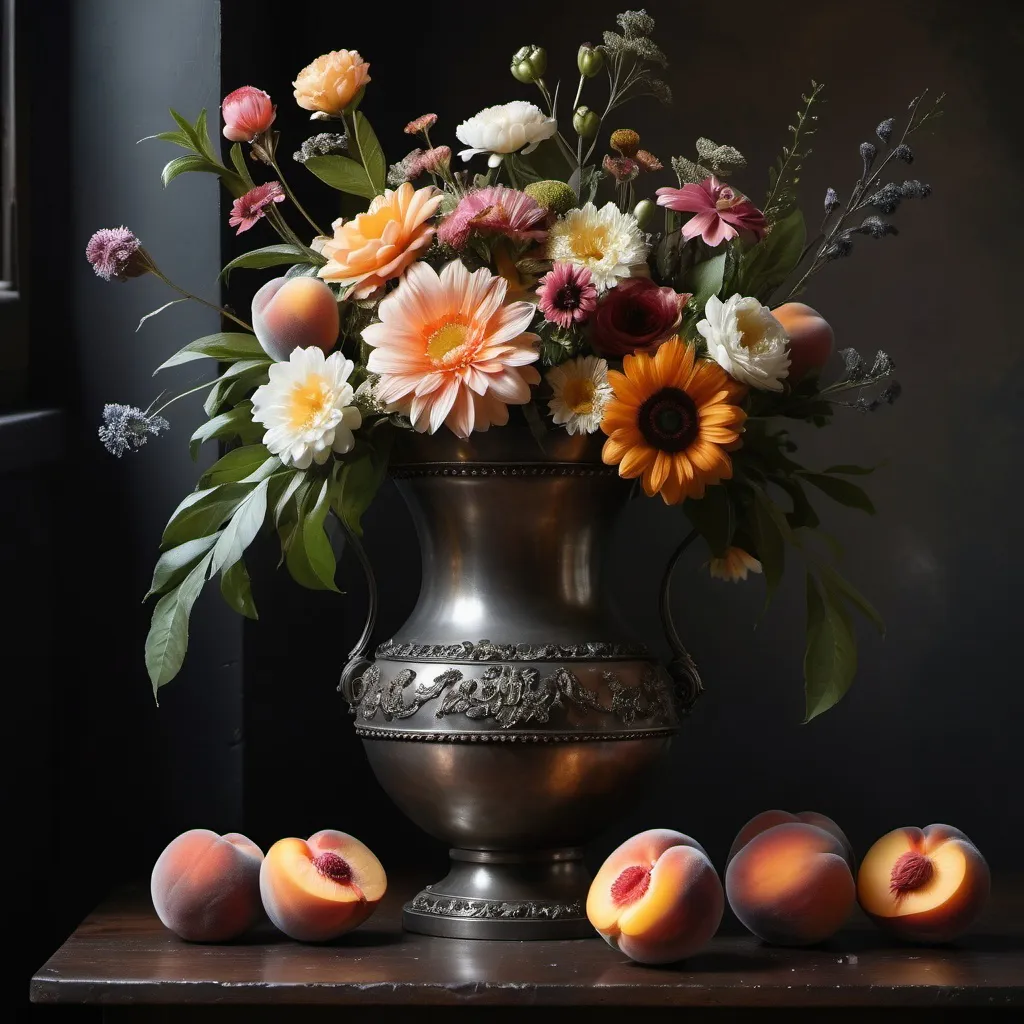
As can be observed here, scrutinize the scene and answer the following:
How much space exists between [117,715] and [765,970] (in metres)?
0.63

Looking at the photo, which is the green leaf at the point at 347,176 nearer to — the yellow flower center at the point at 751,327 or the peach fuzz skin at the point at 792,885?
the yellow flower center at the point at 751,327

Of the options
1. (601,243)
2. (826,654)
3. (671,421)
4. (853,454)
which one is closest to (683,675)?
(826,654)

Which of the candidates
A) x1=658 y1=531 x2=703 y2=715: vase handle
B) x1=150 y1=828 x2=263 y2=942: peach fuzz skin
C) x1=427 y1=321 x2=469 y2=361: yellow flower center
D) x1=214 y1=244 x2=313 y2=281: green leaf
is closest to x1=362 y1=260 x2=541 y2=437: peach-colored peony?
x1=427 y1=321 x2=469 y2=361: yellow flower center

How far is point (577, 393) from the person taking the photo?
0.94 meters

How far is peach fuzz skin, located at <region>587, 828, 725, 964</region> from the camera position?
0.86 metres

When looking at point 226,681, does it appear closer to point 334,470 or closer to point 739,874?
point 334,470

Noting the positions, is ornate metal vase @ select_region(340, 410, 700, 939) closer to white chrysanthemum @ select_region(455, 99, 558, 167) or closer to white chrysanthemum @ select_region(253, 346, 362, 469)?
white chrysanthemum @ select_region(253, 346, 362, 469)

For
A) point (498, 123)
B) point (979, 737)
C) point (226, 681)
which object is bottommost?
point (979, 737)

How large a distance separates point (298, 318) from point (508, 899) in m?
0.42

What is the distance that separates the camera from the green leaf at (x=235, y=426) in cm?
101

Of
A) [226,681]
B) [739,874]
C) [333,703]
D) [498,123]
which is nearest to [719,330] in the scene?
[498,123]

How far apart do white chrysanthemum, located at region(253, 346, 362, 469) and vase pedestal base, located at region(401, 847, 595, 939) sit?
30 cm

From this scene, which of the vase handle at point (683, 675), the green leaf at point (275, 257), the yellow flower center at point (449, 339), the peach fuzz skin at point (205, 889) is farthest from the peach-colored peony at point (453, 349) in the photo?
the peach fuzz skin at point (205, 889)

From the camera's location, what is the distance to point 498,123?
98 centimetres
